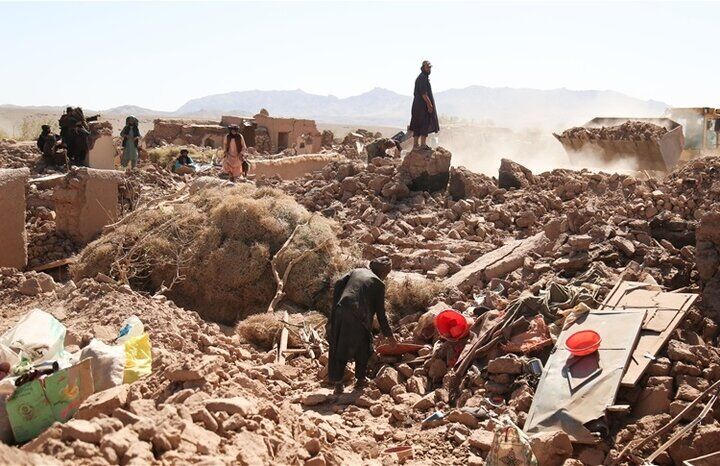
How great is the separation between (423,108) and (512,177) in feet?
5.81

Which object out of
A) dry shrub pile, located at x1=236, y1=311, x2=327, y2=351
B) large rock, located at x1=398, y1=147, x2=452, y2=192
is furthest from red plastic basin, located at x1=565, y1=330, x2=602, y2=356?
large rock, located at x1=398, y1=147, x2=452, y2=192

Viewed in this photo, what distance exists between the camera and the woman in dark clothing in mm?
12438

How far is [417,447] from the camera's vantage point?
5512 mm

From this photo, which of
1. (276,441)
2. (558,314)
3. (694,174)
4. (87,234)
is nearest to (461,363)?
(558,314)

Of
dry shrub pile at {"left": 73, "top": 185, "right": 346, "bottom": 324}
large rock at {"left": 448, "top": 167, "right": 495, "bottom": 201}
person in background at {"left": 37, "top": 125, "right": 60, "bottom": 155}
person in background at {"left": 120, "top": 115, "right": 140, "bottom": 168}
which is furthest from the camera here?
person in background at {"left": 120, "top": 115, "right": 140, "bottom": 168}

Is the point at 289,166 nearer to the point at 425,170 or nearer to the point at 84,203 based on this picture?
the point at 425,170

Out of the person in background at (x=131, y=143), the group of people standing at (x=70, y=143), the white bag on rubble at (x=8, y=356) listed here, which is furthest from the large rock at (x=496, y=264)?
the person in background at (x=131, y=143)

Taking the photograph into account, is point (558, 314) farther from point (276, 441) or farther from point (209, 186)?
point (209, 186)

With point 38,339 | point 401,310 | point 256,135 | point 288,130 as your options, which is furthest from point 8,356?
point 288,130

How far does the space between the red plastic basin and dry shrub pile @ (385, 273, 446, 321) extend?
2.57 m

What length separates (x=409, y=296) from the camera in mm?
8445

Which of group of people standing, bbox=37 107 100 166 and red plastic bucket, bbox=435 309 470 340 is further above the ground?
group of people standing, bbox=37 107 100 166

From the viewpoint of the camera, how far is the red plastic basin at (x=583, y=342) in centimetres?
577

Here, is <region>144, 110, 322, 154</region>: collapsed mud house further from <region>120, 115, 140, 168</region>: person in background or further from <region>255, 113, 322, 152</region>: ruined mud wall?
<region>120, 115, 140, 168</region>: person in background
